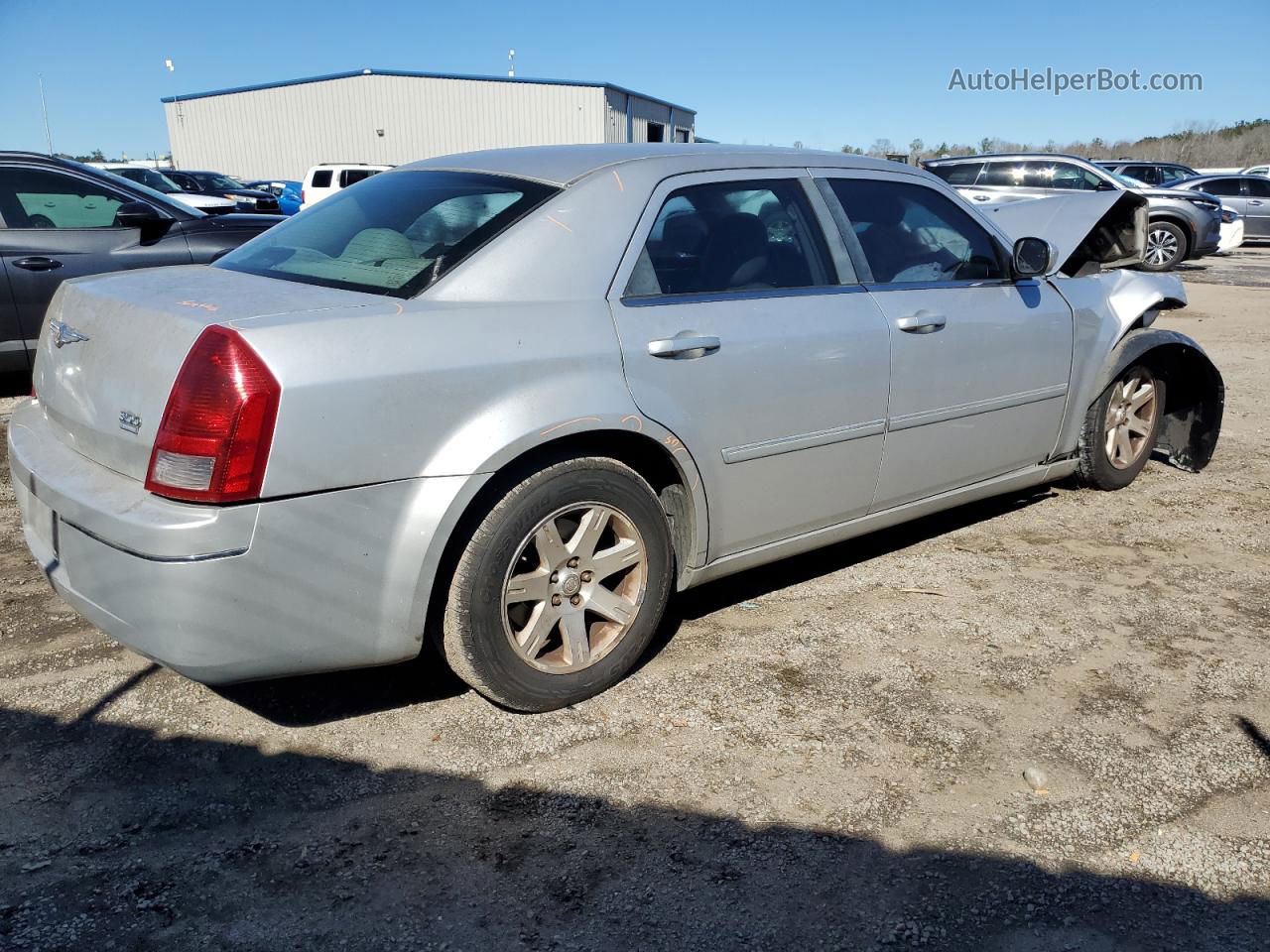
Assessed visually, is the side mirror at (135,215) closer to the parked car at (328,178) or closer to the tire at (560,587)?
the tire at (560,587)

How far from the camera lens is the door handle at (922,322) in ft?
11.9

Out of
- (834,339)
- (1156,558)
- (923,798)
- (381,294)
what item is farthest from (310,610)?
(1156,558)

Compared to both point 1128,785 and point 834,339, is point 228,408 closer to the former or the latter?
point 834,339

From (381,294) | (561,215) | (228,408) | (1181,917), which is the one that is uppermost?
(561,215)

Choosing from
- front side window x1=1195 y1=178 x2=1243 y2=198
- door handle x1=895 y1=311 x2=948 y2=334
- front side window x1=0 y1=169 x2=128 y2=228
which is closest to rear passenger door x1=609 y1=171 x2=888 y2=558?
door handle x1=895 y1=311 x2=948 y2=334

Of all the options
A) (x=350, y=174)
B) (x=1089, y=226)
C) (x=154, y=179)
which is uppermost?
(x=350, y=174)

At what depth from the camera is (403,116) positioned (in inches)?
1521

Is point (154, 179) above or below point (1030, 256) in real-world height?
above

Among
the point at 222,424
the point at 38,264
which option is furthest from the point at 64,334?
the point at 38,264

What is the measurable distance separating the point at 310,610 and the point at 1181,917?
2.11 m

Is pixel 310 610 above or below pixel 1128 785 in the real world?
above

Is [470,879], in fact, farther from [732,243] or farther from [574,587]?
[732,243]

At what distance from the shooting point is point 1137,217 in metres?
4.82

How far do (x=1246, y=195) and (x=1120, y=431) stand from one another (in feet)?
71.7
